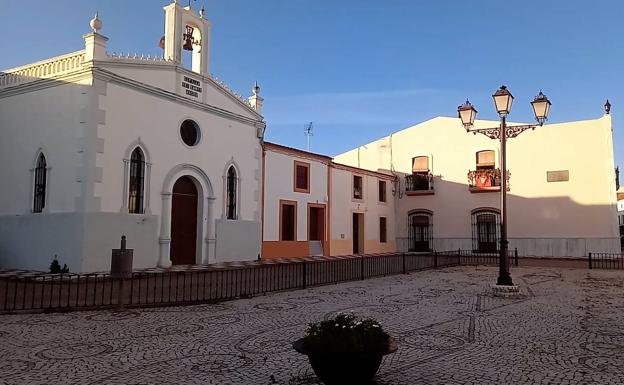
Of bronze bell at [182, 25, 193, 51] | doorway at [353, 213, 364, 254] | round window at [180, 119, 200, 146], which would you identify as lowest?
doorway at [353, 213, 364, 254]

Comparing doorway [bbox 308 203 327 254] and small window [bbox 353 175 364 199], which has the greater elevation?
small window [bbox 353 175 364 199]

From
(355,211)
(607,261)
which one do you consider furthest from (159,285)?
(607,261)

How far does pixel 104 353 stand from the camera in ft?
18.1

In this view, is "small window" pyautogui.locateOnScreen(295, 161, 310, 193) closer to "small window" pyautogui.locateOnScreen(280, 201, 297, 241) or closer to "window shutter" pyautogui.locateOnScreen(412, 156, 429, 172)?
"small window" pyautogui.locateOnScreen(280, 201, 297, 241)

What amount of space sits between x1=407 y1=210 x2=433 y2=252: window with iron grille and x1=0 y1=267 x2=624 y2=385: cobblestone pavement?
58.3 ft

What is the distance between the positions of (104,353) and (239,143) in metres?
13.9

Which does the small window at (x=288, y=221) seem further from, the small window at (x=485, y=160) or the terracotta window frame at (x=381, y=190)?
the small window at (x=485, y=160)

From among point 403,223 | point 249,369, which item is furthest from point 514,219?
point 249,369

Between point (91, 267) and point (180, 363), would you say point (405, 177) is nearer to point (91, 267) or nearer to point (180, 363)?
point (91, 267)

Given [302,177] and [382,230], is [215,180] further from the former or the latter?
[382,230]

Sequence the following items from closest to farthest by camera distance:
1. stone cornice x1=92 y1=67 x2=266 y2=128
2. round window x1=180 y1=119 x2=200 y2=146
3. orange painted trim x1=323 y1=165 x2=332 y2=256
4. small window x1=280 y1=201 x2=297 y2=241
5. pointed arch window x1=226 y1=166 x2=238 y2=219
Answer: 1. stone cornice x1=92 y1=67 x2=266 y2=128
2. round window x1=180 y1=119 x2=200 y2=146
3. pointed arch window x1=226 y1=166 x2=238 y2=219
4. small window x1=280 y1=201 x2=297 y2=241
5. orange painted trim x1=323 y1=165 x2=332 y2=256

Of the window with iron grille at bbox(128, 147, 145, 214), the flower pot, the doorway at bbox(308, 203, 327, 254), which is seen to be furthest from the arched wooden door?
the flower pot

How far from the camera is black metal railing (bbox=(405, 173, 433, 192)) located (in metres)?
28.1

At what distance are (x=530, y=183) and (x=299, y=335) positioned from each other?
896 inches
